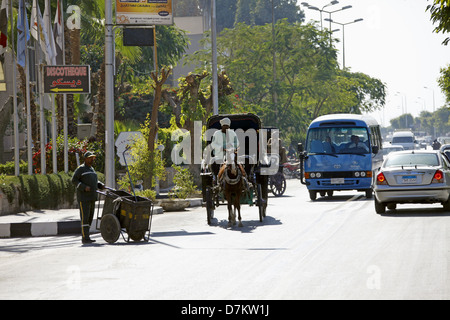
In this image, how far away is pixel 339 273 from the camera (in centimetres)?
1120

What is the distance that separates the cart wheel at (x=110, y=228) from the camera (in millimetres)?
16250

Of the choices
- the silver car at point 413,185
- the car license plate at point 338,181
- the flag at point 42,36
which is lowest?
the car license plate at point 338,181

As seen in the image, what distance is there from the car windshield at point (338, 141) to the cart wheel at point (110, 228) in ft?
45.7

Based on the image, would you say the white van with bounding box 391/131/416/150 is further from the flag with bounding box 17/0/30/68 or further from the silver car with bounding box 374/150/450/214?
the silver car with bounding box 374/150/450/214

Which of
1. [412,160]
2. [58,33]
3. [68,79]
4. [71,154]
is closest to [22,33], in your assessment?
[68,79]

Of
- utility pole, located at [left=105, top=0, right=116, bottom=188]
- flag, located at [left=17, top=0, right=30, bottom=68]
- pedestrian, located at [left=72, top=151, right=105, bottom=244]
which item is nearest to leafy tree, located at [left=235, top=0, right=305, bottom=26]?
flag, located at [left=17, top=0, right=30, bottom=68]

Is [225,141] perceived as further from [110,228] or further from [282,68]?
[282,68]

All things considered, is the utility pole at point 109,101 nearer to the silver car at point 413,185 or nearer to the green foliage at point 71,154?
the silver car at point 413,185

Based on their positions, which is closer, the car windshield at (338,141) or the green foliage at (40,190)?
the green foliage at (40,190)

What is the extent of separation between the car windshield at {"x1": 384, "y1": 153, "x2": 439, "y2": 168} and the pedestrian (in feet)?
26.3

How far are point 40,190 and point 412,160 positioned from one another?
10.4 metres

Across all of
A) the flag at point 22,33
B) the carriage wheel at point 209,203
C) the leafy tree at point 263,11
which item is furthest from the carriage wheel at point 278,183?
the leafy tree at point 263,11

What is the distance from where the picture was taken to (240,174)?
19062 millimetres

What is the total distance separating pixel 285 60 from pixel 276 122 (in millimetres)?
6954
